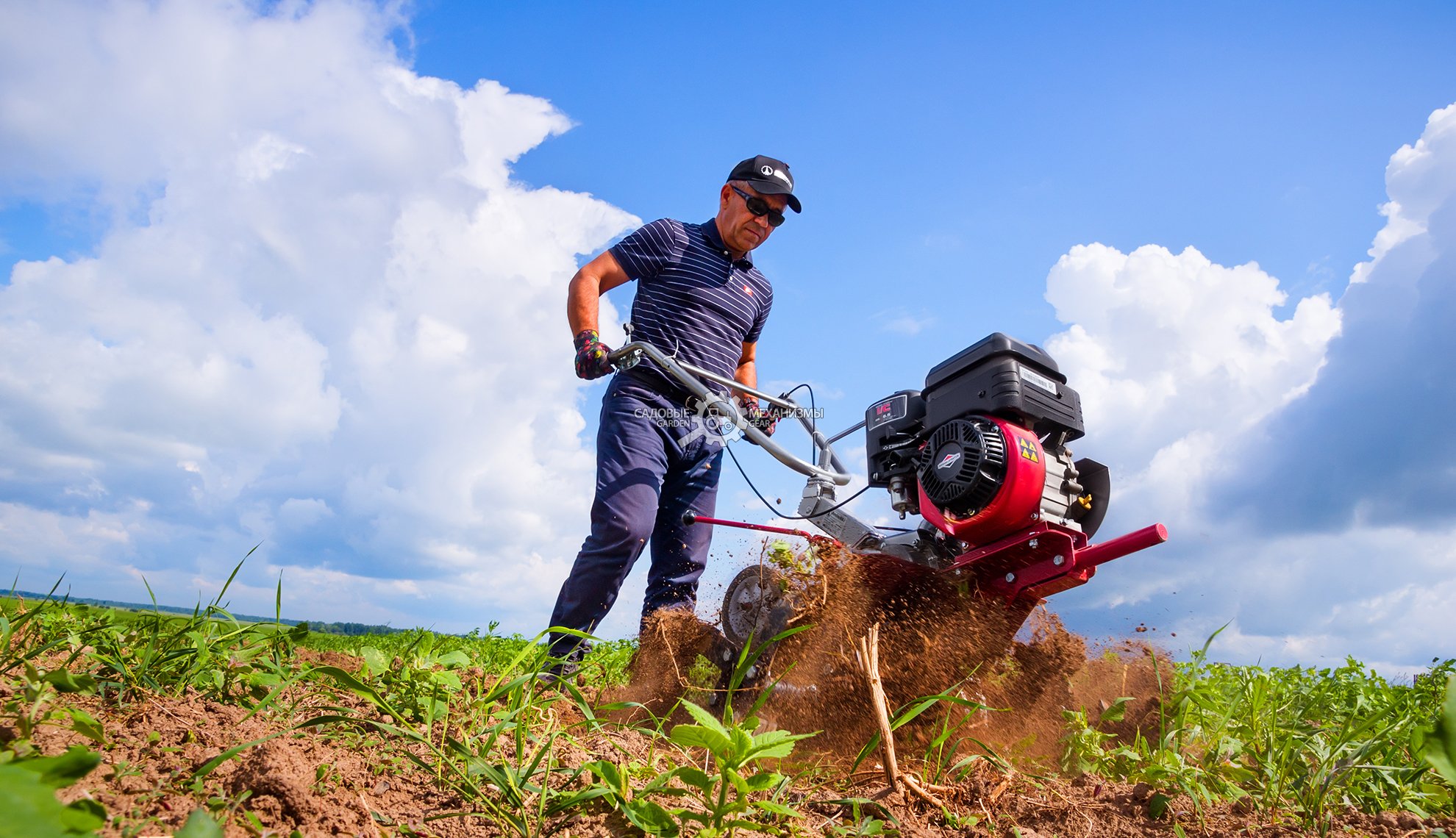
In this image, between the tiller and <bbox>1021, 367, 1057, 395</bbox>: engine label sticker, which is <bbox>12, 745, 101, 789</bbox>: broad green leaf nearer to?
the tiller

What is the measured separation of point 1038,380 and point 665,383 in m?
A: 1.82

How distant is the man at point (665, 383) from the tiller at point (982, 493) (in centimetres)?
32

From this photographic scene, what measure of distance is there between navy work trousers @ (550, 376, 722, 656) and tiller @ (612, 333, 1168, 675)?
0.32 meters

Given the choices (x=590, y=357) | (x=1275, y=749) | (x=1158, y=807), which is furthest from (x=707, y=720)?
(x=590, y=357)

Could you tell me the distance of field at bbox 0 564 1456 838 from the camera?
136 centimetres

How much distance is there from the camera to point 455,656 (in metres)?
1.99

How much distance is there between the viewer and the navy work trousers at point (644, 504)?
3.92 metres

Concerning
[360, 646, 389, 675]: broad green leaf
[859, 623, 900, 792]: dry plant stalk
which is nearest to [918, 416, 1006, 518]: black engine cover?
[859, 623, 900, 792]: dry plant stalk

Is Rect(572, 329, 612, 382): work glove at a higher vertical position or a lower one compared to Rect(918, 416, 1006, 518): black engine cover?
higher

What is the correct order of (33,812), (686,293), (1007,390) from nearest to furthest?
(33,812) < (1007,390) < (686,293)

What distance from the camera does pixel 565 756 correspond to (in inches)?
73.0

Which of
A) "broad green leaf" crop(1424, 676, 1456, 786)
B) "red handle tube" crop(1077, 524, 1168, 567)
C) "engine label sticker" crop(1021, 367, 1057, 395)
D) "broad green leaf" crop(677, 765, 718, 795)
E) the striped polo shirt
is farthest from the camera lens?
the striped polo shirt

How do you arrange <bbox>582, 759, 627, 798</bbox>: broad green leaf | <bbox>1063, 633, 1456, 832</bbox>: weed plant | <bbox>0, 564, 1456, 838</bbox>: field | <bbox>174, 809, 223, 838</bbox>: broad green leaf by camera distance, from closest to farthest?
<bbox>174, 809, 223, 838</bbox>: broad green leaf → <bbox>0, 564, 1456, 838</bbox>: field → <bbox>582, 759, 627, 798</bbox>: broad green leaf → <bbox>1063, 633, 1456, 832</bbox>: weed plant

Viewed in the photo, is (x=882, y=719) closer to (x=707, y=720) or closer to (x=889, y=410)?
(x=707, y=720)
